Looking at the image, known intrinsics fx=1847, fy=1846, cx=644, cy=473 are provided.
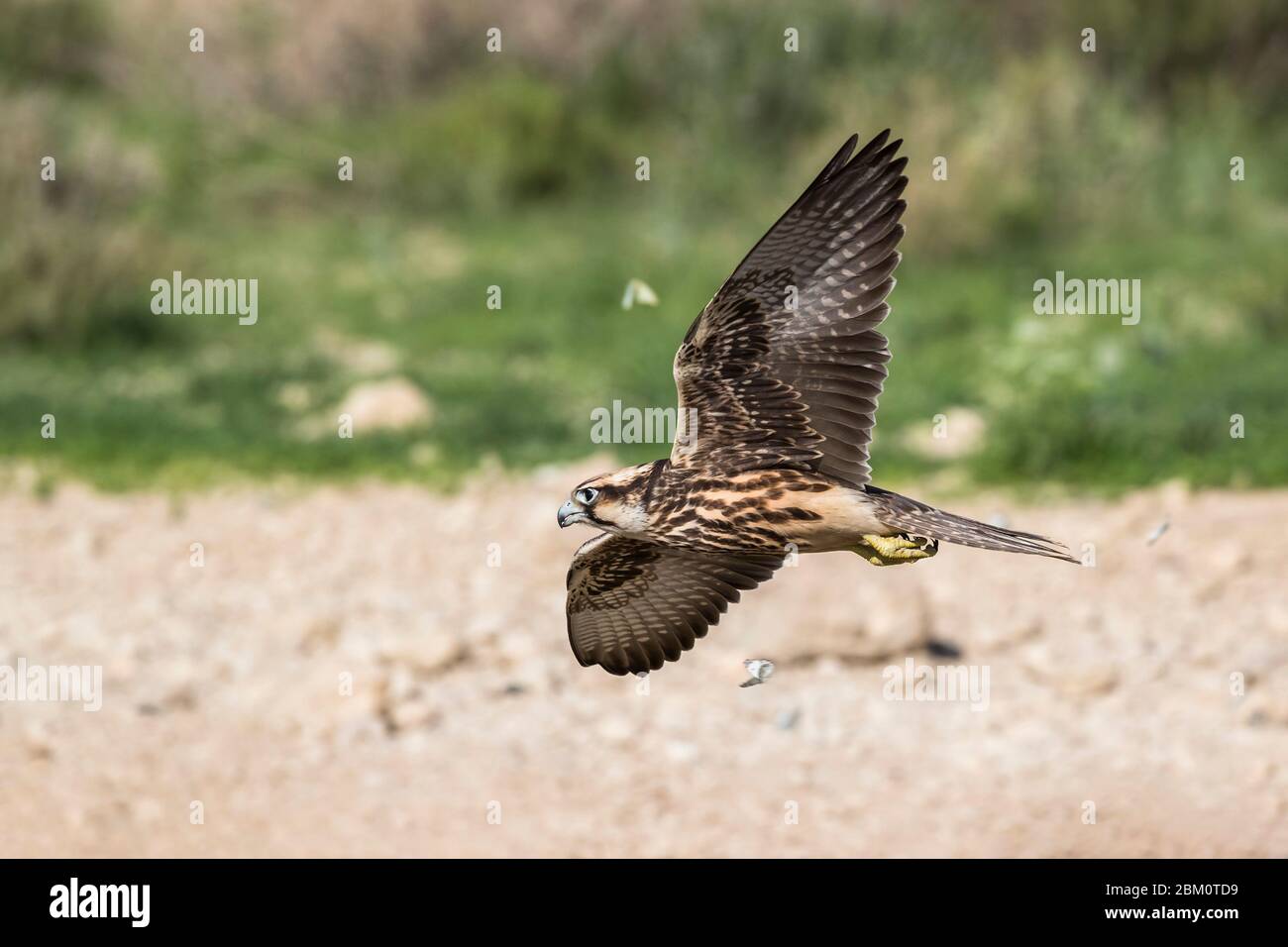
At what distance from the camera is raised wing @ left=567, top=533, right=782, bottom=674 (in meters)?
5.82

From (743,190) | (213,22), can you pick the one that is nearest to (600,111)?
(743,190)

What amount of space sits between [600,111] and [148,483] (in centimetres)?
864

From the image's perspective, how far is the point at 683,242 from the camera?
603 inches

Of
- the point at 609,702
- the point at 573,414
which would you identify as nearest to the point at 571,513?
the point at 609,702

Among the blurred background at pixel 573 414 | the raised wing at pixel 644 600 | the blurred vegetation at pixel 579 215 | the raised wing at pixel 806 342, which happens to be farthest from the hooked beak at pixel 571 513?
the blurred vegetation at pixel 579 215

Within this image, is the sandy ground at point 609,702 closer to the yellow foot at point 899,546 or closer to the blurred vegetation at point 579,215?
the blurred vegetation at point 579,215

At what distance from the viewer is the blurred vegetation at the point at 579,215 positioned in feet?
35.9

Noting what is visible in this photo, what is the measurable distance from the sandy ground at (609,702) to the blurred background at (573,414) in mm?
25

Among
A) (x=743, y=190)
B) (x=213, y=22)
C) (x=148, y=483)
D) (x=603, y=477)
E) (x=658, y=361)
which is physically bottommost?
(x=603, y=477)

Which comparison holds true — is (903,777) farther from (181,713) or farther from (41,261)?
(41,261)

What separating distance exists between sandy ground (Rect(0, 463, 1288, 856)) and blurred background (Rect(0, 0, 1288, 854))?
0.08ft

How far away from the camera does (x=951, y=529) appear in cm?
478

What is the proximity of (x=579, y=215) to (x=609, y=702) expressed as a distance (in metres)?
9.45

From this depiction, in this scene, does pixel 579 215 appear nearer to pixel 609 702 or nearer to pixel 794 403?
pixel 609 702
